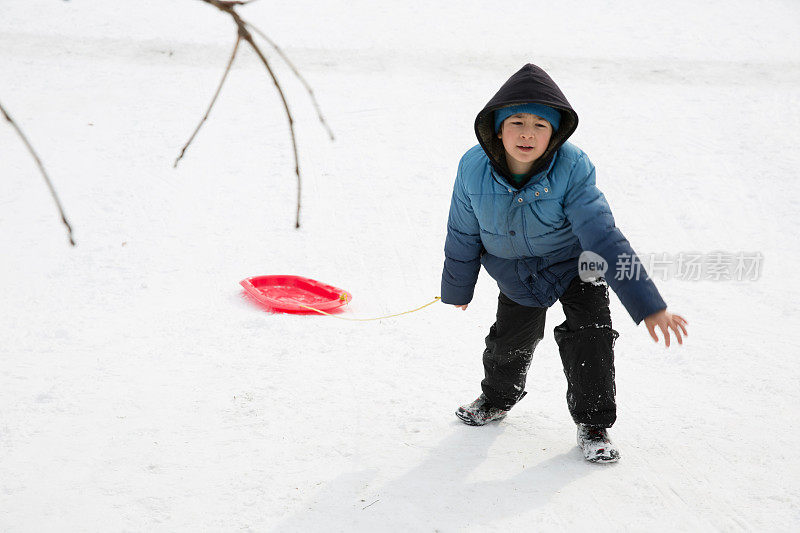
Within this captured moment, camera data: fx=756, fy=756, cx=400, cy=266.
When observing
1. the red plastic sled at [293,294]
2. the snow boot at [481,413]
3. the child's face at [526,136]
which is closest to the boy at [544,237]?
the child's face at [526,136]

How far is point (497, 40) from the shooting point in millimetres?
7941

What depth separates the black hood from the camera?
2273 mm

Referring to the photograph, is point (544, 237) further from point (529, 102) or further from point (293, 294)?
point (293, 294)

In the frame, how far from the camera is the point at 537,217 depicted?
2342 mm

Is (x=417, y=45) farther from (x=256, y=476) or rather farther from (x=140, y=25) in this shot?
(x=256, y=476)

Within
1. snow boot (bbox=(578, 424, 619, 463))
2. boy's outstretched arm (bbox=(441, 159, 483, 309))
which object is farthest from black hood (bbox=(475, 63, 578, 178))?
snow boot (bbox=(578, 424, 619, 463))

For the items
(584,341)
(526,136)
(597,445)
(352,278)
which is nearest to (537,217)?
(526,136)

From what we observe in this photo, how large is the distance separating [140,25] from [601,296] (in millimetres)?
6814

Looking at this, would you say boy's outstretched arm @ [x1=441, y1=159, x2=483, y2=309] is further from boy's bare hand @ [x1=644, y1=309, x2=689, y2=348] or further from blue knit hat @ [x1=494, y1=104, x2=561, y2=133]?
boy's bare hand @ [x1=644, y1=309, x2=689, y2=348]

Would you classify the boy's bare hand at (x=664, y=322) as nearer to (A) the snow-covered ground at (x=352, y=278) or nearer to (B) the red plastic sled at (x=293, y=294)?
(A) the snow-covered ground at (x=352, y=278)

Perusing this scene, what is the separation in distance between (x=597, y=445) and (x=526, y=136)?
1.04m

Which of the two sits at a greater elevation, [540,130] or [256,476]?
[540,130]

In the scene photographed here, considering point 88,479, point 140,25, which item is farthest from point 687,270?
point 140,25

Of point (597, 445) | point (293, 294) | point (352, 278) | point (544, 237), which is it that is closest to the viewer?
point (544, 237)
